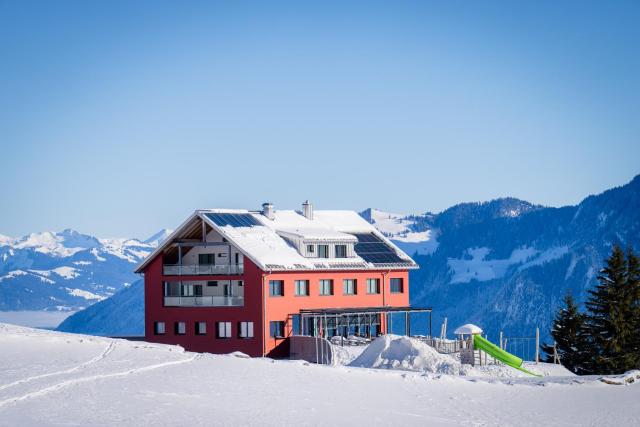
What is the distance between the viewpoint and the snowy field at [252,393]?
32000mm

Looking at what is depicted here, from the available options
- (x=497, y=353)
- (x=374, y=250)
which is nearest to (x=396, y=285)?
(x=374, y=250)

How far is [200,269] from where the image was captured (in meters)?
72.6

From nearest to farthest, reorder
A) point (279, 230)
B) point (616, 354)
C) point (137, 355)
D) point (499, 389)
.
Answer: point (499, 389)
point (137, 355)
point (616, 354)
point (279, 230)

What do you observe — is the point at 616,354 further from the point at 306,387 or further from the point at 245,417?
the point at 245,417

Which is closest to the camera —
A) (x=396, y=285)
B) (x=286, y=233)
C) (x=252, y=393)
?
(x=252, y=393)

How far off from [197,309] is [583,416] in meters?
38.8

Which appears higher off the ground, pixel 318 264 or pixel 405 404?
pixel 318 264

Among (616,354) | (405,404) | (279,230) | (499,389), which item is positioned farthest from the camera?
(279,230)

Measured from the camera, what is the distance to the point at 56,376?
37.3 meters

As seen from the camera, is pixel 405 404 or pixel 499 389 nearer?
pixel 405 404

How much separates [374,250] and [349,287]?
14.5 feet

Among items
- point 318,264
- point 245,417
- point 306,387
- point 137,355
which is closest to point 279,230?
point 318,264

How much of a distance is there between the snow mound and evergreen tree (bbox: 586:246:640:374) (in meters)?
16.6

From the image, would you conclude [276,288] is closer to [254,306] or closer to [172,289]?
[254,306]
